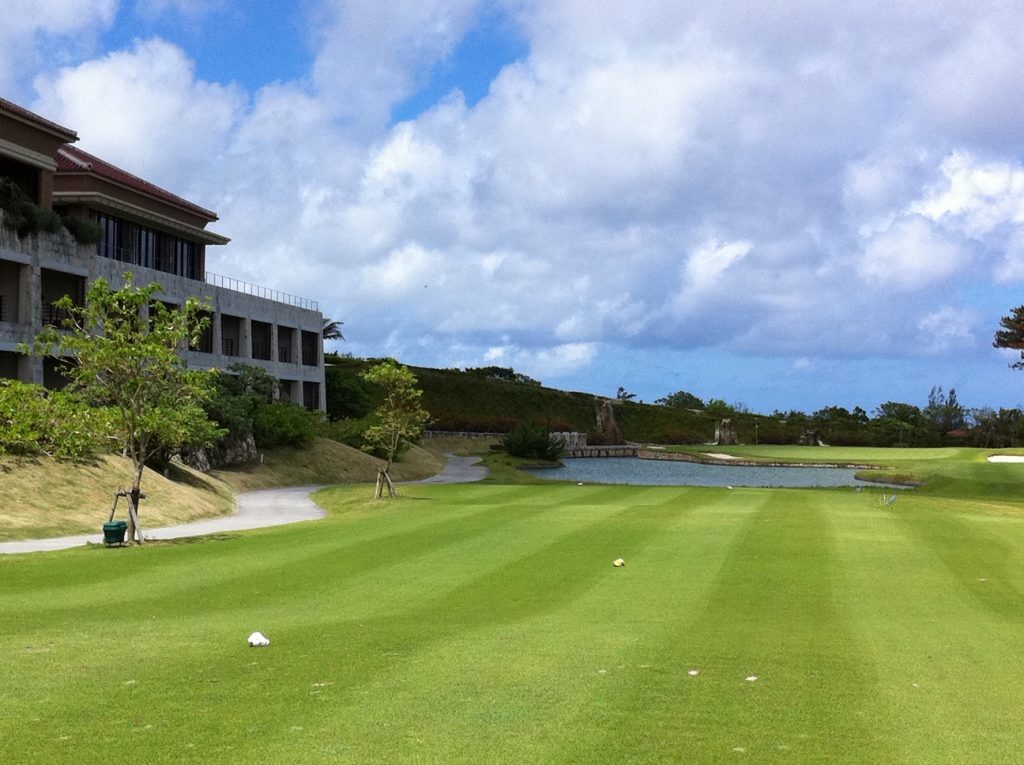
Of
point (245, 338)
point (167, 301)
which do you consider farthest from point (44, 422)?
point (245, 338)

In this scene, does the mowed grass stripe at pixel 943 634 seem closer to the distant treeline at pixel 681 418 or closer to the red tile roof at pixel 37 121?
the red tile roof at pixel 37 121

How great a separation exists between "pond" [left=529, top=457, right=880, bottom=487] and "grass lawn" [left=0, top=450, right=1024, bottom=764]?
38.9 m

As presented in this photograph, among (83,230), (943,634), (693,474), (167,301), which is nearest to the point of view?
(943,634)

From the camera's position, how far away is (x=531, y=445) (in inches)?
3081

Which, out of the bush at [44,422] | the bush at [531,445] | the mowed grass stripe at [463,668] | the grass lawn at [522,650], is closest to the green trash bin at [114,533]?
the grass lawn at [522,650]

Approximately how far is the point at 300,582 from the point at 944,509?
24.7 m

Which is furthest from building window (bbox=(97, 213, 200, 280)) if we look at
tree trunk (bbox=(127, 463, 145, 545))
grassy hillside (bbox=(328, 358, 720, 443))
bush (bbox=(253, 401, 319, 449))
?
grassy hillside (bbox=(328, 358, 720, 443))

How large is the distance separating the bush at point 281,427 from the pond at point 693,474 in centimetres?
1530

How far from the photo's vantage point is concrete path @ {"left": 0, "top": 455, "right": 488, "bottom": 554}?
2405 centimetres

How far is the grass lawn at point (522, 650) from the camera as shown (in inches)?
280

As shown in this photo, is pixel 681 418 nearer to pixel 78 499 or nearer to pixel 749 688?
pixel 78 499

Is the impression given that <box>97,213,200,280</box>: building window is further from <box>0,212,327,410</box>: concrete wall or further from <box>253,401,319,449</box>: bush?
<box>253,401,319,449</box>: bush

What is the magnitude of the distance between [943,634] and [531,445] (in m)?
66.7

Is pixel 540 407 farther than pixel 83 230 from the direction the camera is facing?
Yes
